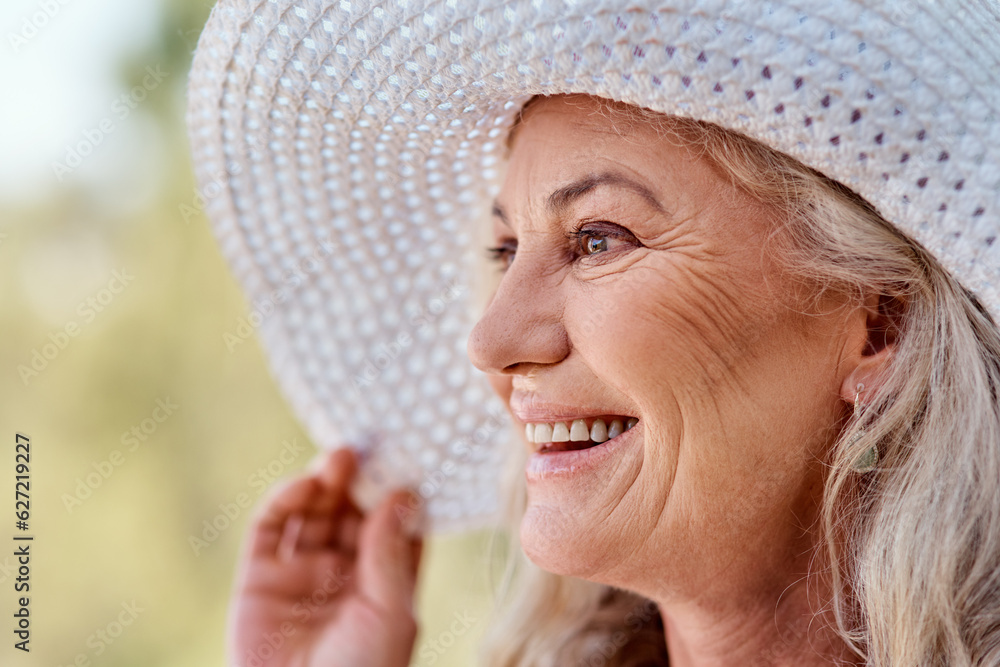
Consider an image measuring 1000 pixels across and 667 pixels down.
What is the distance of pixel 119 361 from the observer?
3633mm

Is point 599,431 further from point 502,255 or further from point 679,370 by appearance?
point 502,255

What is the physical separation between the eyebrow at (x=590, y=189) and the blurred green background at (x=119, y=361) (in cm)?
180

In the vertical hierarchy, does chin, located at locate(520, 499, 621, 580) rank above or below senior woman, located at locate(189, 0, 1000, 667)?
below

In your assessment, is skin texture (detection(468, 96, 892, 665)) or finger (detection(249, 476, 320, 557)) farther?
finger (detection(249, 476, 320, 557))

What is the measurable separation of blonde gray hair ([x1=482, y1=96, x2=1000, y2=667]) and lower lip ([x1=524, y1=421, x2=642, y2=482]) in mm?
325

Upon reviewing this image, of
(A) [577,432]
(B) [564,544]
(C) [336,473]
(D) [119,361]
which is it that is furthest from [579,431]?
(D) [119,361]

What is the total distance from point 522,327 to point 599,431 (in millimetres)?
219

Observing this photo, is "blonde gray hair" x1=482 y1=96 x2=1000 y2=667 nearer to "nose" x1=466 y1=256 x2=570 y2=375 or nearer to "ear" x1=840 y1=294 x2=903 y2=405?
"ear" x1=840 y1=294 x2=903 y2=405

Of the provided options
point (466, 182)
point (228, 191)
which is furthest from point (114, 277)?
point (466, 182)

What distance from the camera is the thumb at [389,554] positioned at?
2.07 metres

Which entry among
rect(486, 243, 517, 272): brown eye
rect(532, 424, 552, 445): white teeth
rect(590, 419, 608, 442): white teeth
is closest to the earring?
rect(590, 419, 608, 442): white teeth

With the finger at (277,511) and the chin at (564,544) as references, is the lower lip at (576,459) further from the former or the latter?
the finger at (277,511)

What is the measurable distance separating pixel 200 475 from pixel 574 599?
250 centimetres

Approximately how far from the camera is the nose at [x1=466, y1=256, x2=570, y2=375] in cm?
139
